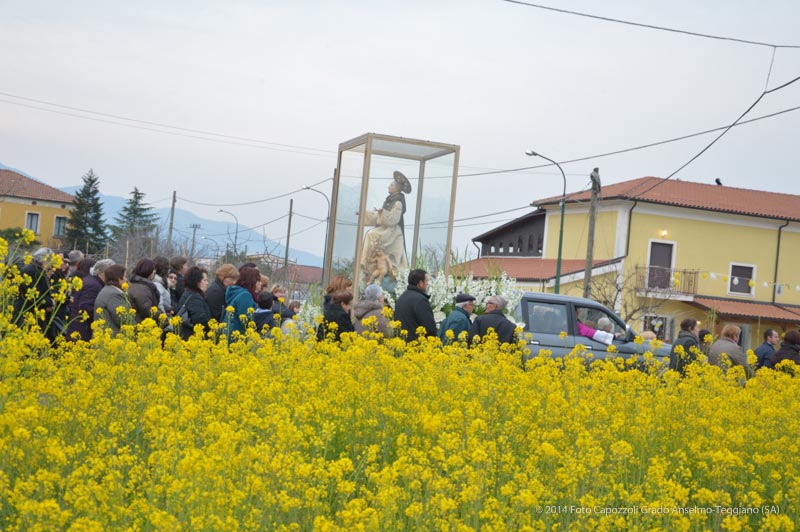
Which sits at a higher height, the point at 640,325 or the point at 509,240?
the point at 509,240

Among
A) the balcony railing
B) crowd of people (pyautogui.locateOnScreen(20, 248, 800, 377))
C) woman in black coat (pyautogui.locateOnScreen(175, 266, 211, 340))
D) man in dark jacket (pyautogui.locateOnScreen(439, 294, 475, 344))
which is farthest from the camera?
the balcony railing

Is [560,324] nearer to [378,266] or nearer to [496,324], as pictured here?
[378,266]

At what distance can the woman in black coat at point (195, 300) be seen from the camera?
9641mm

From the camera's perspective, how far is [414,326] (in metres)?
10.8

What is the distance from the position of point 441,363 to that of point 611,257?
122ft

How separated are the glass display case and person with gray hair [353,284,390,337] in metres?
3.29

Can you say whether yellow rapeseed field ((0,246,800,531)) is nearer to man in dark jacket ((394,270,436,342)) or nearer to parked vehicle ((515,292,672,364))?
man in dark jacket ((394,270,436,342))

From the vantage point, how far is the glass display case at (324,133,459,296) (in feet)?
46.8

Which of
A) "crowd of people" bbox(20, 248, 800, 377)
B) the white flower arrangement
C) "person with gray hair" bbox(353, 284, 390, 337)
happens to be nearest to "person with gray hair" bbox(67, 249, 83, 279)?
"crowd of people" bbox(20, 248, 800, 377)

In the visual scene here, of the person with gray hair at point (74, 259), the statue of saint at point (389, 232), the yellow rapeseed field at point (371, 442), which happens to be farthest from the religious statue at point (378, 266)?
the yellow rapeseed field at point (371, 442)

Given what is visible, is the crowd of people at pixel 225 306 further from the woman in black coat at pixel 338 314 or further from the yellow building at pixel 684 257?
the yellow building at pixel 684 257

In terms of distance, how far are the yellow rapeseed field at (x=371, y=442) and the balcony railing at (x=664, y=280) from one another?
34.0 m

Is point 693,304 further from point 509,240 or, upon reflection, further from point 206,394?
point 206,394

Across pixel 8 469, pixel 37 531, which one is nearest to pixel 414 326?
pixel 8 469
